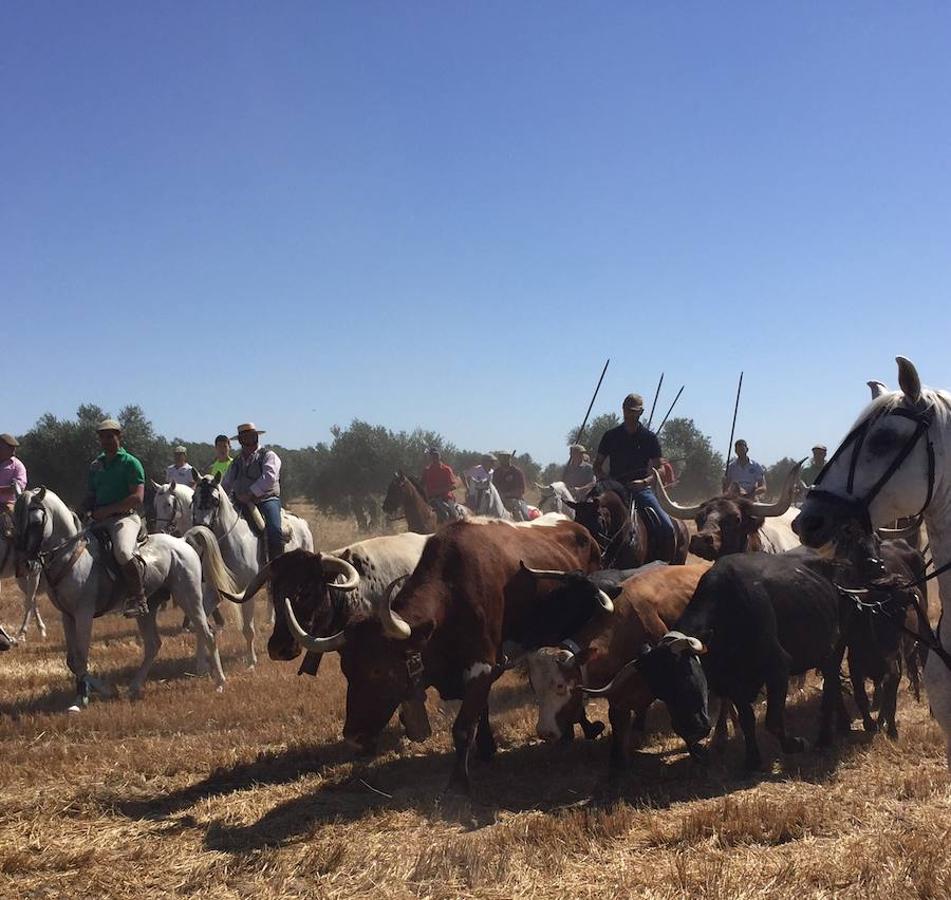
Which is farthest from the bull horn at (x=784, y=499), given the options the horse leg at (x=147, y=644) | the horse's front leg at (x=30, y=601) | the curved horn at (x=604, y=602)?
the horse's front leg at (x=30, y=601)

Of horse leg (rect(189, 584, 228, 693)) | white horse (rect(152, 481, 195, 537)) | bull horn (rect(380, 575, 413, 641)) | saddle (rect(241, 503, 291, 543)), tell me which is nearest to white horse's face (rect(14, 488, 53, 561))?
horse leg (rect(189, 584, 228, 693))

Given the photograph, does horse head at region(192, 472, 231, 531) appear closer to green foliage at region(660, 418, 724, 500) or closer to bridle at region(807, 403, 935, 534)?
bridle at region(807, 403, 935, 534)

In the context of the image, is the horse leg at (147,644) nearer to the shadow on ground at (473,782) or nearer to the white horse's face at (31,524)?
the white horse's face at (31,524)

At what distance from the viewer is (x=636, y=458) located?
10.2 m

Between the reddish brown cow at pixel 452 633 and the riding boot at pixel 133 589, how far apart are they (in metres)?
3.90

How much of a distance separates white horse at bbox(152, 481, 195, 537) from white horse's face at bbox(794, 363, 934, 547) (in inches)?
474

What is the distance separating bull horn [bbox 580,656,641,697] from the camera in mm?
6123

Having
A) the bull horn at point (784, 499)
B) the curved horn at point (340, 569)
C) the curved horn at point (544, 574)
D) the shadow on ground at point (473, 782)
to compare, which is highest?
the bull horn at point (784, 499)

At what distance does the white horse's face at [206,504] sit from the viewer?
11812 mm

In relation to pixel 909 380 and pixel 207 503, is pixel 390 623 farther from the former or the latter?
pixel 207 503

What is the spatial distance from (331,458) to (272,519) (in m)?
27.4

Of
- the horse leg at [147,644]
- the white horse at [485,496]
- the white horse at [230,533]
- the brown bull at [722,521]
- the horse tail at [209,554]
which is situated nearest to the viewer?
the brown bull at [722,521]

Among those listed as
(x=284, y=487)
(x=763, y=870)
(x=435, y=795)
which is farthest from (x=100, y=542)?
(x=284, y=487)

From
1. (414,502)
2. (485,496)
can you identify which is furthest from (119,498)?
(485,496)
